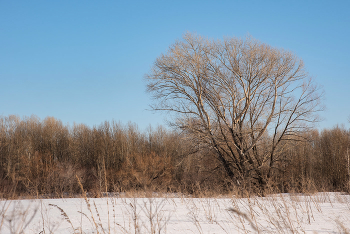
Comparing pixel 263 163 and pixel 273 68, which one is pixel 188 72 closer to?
pixel 273 68

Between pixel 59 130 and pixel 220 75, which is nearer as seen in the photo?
pixel 220 75

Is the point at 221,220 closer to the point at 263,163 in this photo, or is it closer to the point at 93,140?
the point at 263,163

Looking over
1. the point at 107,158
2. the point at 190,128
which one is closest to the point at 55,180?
the point at 107,158

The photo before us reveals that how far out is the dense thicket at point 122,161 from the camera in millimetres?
22766

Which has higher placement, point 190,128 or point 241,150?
point 190,128

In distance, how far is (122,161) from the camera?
3575 centimetres

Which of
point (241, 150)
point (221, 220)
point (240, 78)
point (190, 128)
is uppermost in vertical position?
point (240, 78)

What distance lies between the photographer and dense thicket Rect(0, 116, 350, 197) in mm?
22766

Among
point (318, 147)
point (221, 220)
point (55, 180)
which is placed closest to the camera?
point (221, 220)

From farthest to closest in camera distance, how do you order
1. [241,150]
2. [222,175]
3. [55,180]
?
[55,180] < [222,175] < [241,150]

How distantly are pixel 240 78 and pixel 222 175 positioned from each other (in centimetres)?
783

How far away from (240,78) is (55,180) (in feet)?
59.3

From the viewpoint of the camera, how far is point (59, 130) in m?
38.7

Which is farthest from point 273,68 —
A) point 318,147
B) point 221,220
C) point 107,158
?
point 107,158
